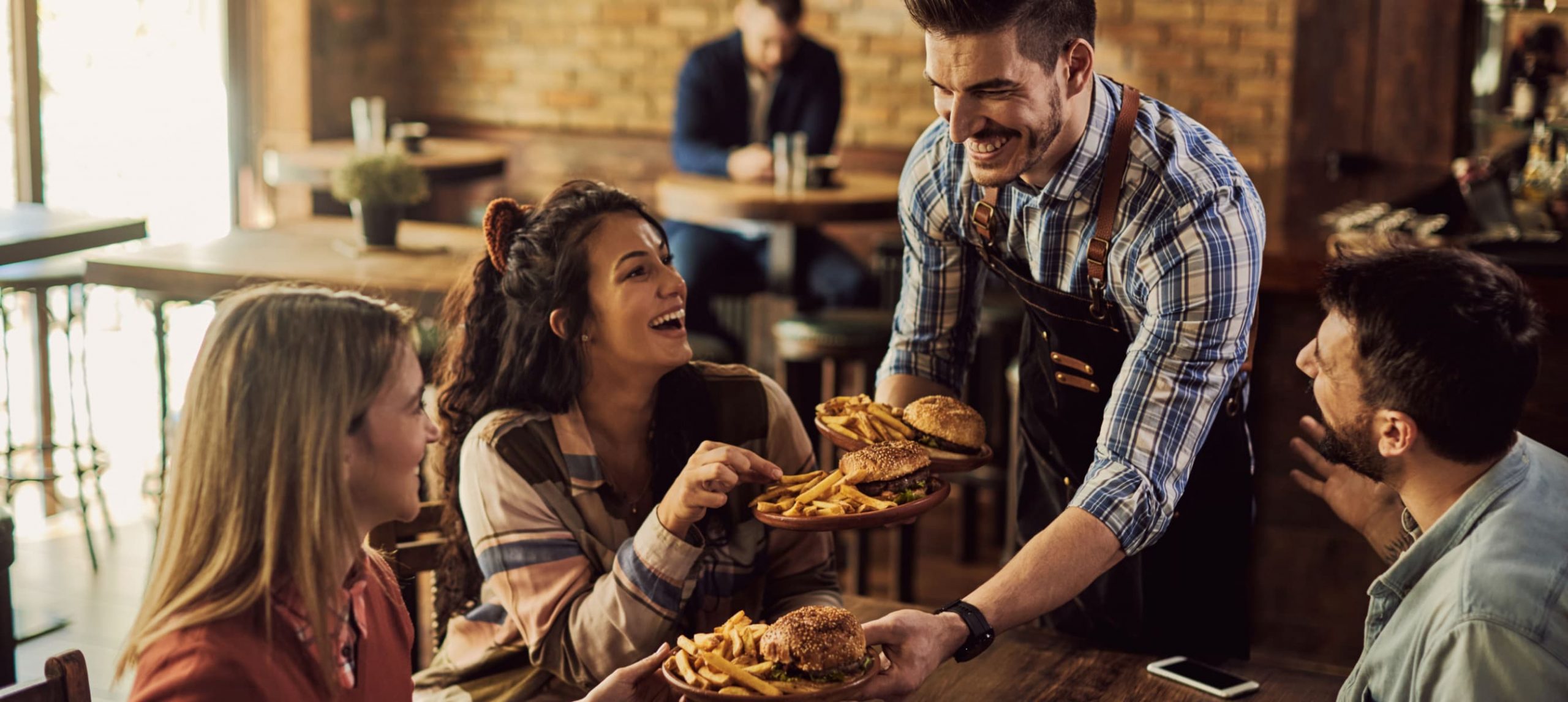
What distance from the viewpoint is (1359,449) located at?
1.80 metres

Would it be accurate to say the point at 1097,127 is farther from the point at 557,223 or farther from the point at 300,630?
the point at 300,630

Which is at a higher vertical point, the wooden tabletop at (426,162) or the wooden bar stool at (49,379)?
the wooden tabletop at (426,162)

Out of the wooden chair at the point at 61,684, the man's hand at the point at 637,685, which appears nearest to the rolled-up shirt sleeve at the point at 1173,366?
the man's hand at the point at 637,685

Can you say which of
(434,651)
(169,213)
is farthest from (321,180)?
(434,651)

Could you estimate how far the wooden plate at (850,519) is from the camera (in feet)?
5.97

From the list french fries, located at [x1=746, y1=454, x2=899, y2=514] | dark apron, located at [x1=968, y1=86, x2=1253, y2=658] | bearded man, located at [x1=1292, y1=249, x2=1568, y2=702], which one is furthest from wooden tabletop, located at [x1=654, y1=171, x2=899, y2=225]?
bearded man, located at [x1=1292, y1=249, x2=1568, y2=702]

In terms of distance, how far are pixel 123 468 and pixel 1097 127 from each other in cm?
449

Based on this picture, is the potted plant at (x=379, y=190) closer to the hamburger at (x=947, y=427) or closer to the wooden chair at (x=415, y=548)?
the wooden chair at (x=415, y=548)

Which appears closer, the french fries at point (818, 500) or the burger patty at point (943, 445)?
the french fries at point (818, 500)

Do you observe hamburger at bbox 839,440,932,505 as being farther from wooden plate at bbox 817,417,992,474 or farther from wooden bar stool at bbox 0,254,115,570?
wooden bar stool at bbox 0,254,115,570

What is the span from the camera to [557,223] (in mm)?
2258

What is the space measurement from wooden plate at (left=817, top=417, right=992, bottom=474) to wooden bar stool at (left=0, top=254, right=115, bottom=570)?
116 inches

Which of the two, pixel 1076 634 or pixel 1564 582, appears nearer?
pixel 1564 582

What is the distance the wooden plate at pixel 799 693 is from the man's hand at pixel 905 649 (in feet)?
0.10
